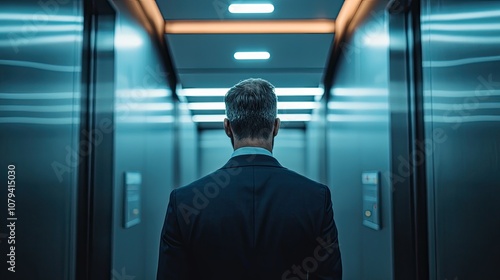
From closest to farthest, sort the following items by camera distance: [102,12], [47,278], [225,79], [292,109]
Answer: [47,278] → [102,12] → [225,79] → [292,109]

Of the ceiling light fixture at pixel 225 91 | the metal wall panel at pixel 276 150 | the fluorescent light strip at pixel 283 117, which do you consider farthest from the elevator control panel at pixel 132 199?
the metal wall panel at pixel 276 150

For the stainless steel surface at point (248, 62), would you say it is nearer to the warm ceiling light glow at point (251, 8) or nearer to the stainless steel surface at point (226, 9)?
the stainless steel surface at point (226, 9)

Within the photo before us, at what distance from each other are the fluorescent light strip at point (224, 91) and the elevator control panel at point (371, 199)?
296cm

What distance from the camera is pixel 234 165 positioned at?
1494 mm

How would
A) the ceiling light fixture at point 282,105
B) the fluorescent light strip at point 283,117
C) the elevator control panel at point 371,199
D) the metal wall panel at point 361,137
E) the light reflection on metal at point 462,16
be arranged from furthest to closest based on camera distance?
the fluorescent light strip at point 283,117 → the ceiling light fixture at point 282,105 → the elevator control panel at point 371,199 → the metal wall panel at point 361,137 → the light reflection on metal at point 462,16

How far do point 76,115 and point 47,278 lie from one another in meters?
0.77

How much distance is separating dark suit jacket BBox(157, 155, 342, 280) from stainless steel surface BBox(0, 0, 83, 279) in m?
0.83

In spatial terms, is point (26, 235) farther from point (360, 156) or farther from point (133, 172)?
point (360, 156)

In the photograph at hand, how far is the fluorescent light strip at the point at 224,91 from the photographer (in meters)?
6.70

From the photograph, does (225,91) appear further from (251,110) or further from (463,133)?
(251,110)

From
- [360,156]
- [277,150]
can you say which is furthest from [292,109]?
[360,156]

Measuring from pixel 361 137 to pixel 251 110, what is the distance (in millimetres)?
2544

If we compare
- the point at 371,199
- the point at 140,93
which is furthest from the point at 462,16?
the point at 140,93

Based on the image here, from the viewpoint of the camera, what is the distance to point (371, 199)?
142 inches
